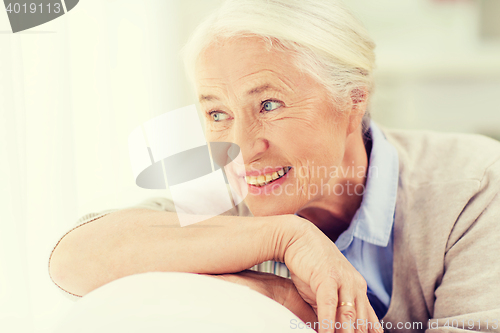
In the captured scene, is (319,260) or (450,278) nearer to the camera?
(319,260)

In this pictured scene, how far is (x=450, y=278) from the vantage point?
24.7 inches

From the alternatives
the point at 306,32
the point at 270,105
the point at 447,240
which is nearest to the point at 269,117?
the point at 270,105

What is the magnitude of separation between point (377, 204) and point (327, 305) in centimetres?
31

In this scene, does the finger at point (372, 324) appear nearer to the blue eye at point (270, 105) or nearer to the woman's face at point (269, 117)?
the woman's face at point (269, 117)

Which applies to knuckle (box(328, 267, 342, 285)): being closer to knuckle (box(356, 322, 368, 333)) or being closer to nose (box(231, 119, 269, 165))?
knuckle (box(356, 322, 368, 333))

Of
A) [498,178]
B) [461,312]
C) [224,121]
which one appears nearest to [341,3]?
[224,121]

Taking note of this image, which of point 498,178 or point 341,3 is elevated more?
point 341,3

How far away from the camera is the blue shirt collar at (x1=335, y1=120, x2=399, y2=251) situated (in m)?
0.69

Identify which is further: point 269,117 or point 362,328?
point 269,117

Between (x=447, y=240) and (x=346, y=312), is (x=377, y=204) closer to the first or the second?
(x=447, y=240)

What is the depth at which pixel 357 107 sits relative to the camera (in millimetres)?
722

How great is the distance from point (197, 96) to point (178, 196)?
24 centimetres

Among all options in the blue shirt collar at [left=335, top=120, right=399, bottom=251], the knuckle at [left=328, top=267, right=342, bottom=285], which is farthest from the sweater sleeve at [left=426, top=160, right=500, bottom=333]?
the knuckle at [left=328, top=267, right=342, bottom=285]

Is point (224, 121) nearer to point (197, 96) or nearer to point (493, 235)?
point (197, 96)
